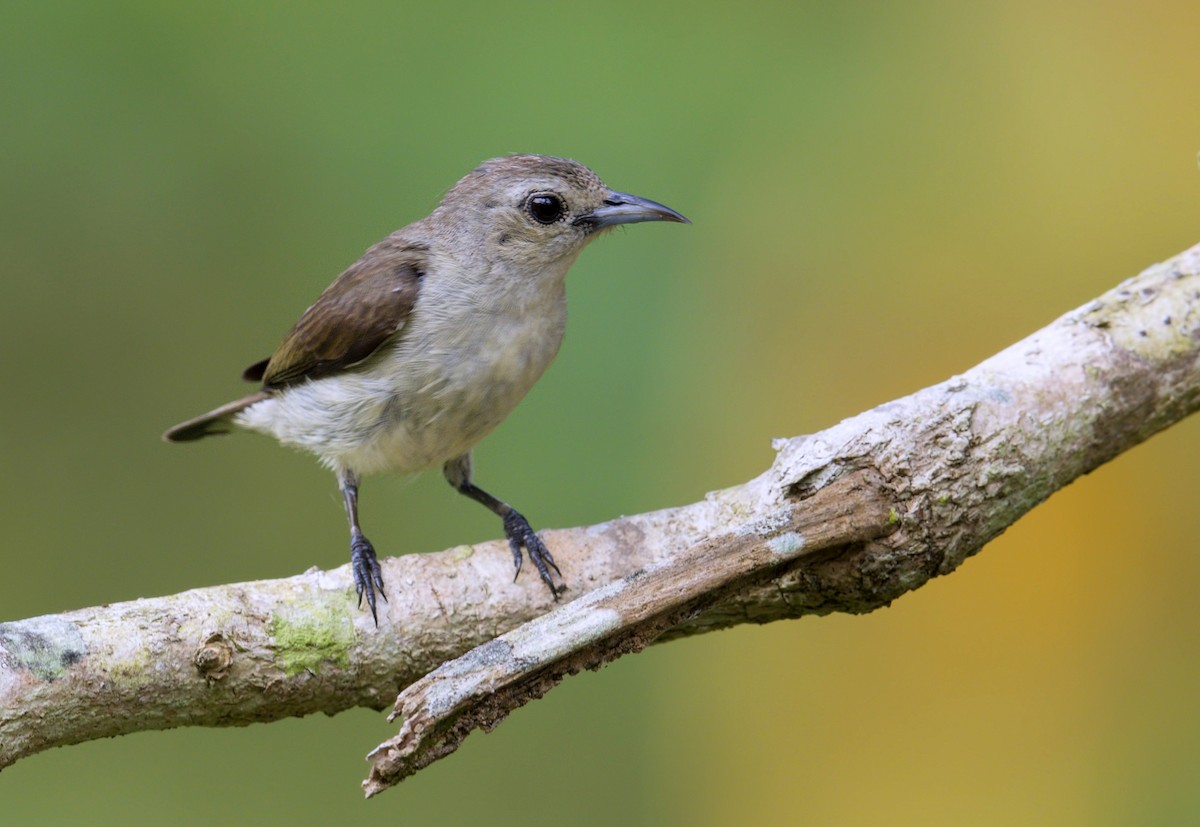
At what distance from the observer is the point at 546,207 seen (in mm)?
4039

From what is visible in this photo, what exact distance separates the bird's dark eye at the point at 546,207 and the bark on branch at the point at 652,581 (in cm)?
116

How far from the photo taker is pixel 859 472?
9.76 feet

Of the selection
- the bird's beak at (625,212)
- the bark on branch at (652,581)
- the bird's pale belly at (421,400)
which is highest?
the bird's beak at (625,212)

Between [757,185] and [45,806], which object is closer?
[45,806]

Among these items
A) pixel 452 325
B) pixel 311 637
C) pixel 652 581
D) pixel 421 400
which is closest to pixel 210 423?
pixel 421 400

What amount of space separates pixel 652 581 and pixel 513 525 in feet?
3.76

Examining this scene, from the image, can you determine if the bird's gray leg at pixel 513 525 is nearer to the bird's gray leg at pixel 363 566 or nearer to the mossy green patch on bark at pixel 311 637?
the bird's gray leg at pixel 363 566

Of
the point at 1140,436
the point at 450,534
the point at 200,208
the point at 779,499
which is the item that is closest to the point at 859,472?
the point at 779,499

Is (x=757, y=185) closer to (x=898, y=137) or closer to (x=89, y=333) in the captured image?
(x=898, y=137)

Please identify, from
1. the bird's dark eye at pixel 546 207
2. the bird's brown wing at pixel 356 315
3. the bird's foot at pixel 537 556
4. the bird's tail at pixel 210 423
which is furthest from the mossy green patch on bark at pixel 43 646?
the bird's dark eye at pixel 546 207

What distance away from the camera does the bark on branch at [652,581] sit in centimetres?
268

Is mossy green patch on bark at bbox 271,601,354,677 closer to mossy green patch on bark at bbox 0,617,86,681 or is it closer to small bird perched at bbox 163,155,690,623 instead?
mossy green patch on bark at bbox 0,617,86,681

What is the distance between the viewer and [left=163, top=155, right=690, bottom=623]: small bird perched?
389 cm

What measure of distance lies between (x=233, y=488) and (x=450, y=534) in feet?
4.06
